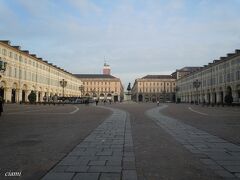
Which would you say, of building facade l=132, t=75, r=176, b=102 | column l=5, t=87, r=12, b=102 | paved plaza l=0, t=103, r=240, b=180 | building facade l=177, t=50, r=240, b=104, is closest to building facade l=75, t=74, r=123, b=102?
building facade l=132, t=75, r=176, b=102

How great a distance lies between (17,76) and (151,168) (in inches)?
2531

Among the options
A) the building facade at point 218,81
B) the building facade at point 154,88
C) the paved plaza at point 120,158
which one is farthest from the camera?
the building facade at point 154,88

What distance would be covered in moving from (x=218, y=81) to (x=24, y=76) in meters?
55.6

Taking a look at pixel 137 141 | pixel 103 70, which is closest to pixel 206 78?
pixel 137 141

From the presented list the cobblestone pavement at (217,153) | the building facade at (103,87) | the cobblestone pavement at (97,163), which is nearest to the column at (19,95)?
the cobblestone pavement at (97,163)

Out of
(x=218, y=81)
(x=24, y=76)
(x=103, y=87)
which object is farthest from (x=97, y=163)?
(x=103, y=87)

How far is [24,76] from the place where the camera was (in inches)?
2675

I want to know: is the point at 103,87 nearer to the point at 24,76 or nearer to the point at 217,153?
the point at 24,76

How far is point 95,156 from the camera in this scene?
6.40 m

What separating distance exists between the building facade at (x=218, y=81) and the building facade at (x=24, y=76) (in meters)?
43.9

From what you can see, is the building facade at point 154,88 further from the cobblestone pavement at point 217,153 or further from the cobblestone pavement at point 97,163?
the cobblestone pavement at point 97,163

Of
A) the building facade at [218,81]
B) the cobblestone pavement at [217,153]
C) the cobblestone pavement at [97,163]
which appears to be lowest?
the cobblestone pavement at [217,153]

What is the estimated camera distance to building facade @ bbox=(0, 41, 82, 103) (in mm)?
57356

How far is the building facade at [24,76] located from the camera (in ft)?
188
